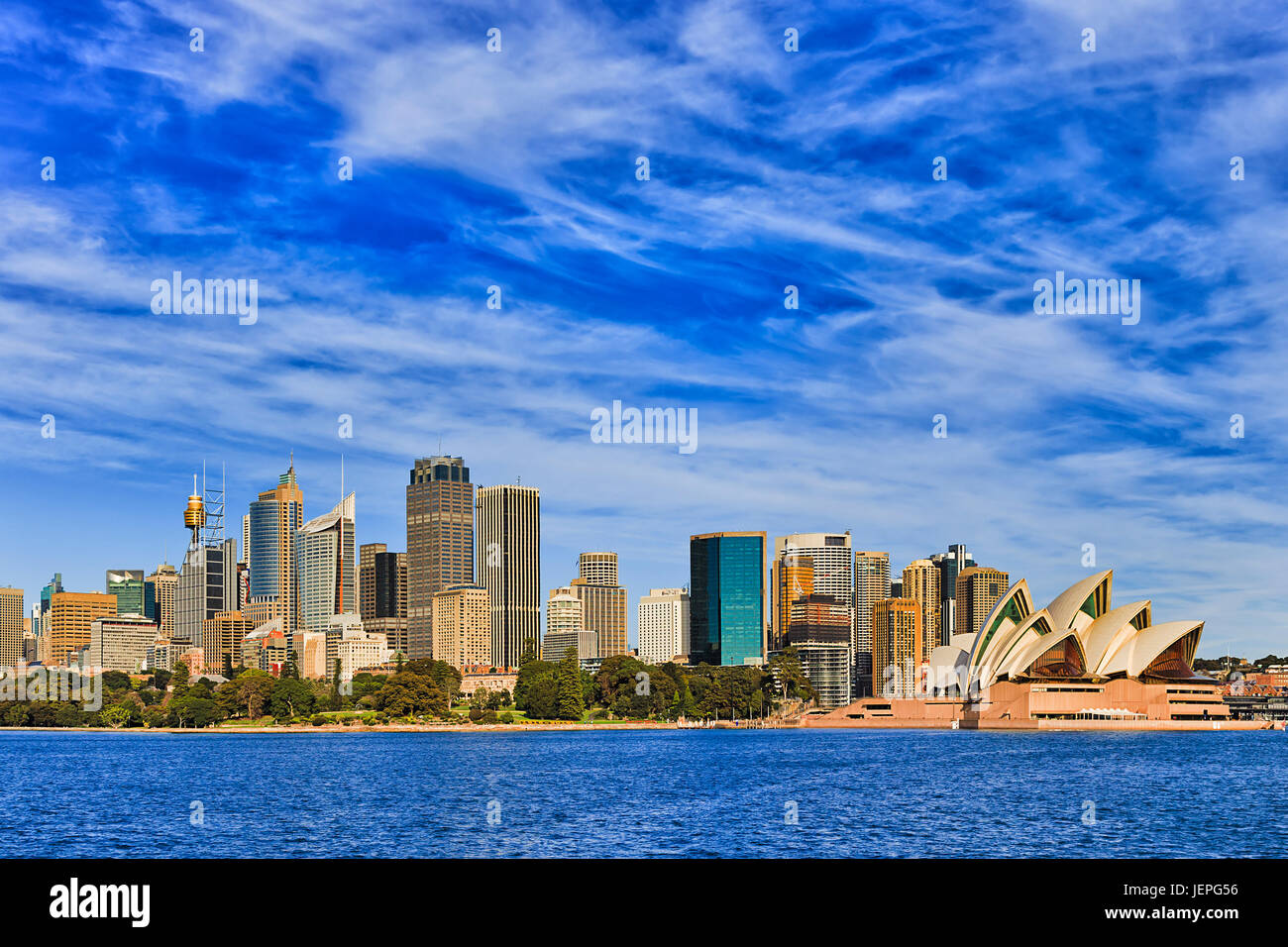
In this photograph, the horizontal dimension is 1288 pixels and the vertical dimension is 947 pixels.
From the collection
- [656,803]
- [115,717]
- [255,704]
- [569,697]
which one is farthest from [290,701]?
[656,803]

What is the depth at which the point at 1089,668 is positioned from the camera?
13300 centimetres

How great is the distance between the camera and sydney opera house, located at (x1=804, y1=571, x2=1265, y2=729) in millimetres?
130250

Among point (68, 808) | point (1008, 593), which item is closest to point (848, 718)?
point (1008, 593)

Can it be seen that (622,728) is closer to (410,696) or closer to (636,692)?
(636,692)

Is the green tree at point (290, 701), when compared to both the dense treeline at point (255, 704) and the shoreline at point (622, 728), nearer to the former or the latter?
the dense treeline at point (255, 704)

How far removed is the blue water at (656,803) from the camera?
111ft

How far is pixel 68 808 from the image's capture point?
162 ft
